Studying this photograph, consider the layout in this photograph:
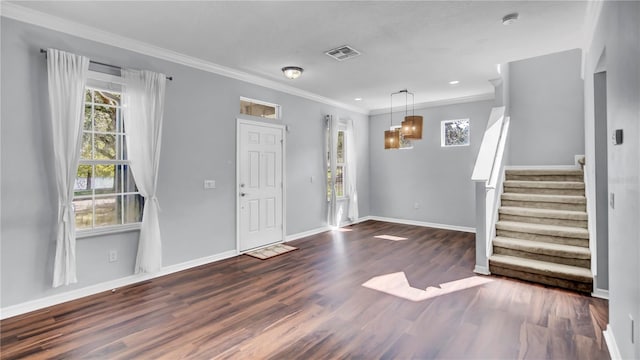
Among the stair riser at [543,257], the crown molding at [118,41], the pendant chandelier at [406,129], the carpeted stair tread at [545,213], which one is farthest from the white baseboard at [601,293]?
the crown molding at [118,41]

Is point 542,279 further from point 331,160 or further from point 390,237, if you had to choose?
point 331,160

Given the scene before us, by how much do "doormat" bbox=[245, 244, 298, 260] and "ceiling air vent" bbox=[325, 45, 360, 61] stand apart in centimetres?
299

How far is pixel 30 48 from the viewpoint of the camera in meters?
2.93

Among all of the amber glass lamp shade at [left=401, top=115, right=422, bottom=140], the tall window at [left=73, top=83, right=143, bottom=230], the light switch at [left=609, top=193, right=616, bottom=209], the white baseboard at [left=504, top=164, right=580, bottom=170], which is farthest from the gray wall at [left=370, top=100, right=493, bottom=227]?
the tall window at [left=73, top=83, right=143, bottom=230]

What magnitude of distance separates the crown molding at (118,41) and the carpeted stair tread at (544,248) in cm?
419

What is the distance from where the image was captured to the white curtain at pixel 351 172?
7.11 metres

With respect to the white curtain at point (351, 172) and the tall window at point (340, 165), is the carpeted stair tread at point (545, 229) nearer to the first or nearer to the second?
the white curtain at point (351, 172)

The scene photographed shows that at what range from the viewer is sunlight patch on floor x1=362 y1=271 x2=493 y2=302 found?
3.29 m

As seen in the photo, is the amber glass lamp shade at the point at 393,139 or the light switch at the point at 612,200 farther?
the amber glass lamp shade at the point at 393,139

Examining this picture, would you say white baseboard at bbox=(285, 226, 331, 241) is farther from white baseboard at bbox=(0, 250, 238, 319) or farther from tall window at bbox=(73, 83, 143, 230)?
tall window at bbox=(73, 83, 143, 230)

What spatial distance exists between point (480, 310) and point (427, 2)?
2851 millimetres

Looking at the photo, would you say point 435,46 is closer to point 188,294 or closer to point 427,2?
point 427,2

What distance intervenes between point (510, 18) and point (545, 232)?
2.68 metres

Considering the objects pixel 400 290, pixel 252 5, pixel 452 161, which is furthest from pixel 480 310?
pixel 452 161
